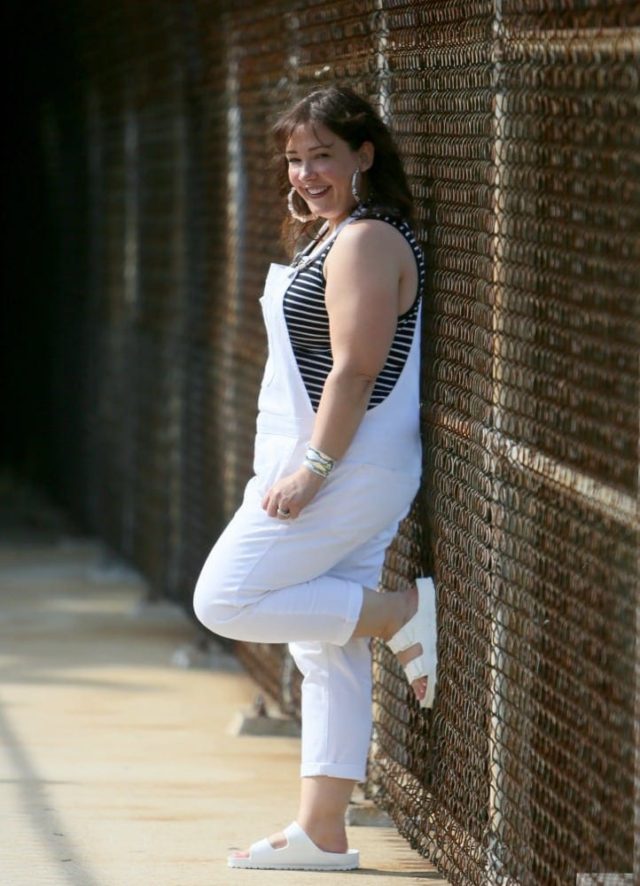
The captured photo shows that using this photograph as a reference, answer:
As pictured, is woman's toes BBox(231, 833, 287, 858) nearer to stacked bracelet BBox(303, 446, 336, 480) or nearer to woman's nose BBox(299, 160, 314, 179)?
stacked bracelet BBox(303, 446, 336, 480)

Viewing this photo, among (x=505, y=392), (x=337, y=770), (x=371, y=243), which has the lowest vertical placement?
(x=337, y=770)

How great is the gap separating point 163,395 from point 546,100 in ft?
17.3

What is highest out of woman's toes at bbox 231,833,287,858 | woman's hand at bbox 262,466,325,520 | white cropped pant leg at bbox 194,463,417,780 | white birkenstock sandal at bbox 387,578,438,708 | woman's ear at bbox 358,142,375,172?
woman's ear at bbox 358,142,375,172

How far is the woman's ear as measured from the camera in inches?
165

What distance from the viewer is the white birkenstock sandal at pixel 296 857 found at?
4242 millimetres

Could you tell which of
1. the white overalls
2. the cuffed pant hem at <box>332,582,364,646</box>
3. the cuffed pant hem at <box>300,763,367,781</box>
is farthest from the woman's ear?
the cuffed pant hem at <box>300,763,367,781</box>

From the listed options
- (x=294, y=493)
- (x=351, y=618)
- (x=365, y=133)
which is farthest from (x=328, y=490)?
(x=365, y=133)

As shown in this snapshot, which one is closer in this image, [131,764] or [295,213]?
[295,213]

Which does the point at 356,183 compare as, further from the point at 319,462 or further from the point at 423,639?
the point at 423,639

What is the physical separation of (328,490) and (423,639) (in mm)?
406

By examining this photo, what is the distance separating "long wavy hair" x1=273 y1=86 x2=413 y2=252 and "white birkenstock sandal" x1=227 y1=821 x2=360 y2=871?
1.37 metres

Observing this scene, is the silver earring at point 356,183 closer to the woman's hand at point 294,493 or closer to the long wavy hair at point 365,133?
the long wavy hair at point 365,133

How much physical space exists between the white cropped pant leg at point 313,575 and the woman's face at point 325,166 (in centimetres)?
57

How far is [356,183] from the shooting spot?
416 centimetres
